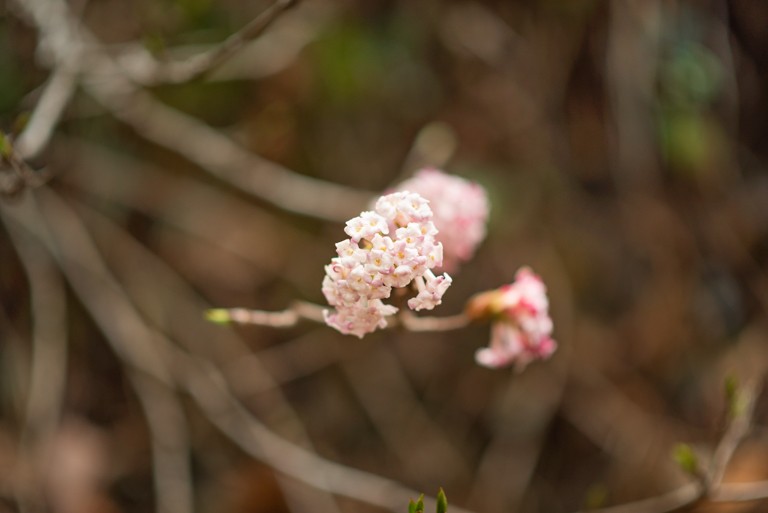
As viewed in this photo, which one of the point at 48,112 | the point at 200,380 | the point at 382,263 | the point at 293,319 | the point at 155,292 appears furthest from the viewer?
the point at 155,292

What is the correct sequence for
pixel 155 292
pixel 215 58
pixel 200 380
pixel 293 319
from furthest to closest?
pixel 155 292 < pixel 200 380 < pixel 215 58 < pixel 293 319

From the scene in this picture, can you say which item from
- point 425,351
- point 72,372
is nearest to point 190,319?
point 72,372

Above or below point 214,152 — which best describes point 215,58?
below

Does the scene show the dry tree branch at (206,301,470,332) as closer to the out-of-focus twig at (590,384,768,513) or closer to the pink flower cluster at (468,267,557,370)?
the pink flower cluster at (468,267,557,370)

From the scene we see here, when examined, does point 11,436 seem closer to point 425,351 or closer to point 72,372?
point 72,372

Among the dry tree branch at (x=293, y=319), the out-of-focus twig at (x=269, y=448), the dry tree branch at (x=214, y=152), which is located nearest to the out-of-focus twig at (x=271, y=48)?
the dry tree branch at (x=214, y=152)

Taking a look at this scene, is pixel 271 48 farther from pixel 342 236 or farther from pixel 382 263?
pixel 382 263

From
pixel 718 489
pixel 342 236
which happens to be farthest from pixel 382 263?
pixel 342 236

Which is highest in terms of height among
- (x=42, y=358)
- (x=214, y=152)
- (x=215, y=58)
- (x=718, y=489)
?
(x=214, y=152)

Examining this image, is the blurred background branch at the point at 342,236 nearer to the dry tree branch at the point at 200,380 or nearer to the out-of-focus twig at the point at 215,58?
the dry tree branch at the point at 200,380
